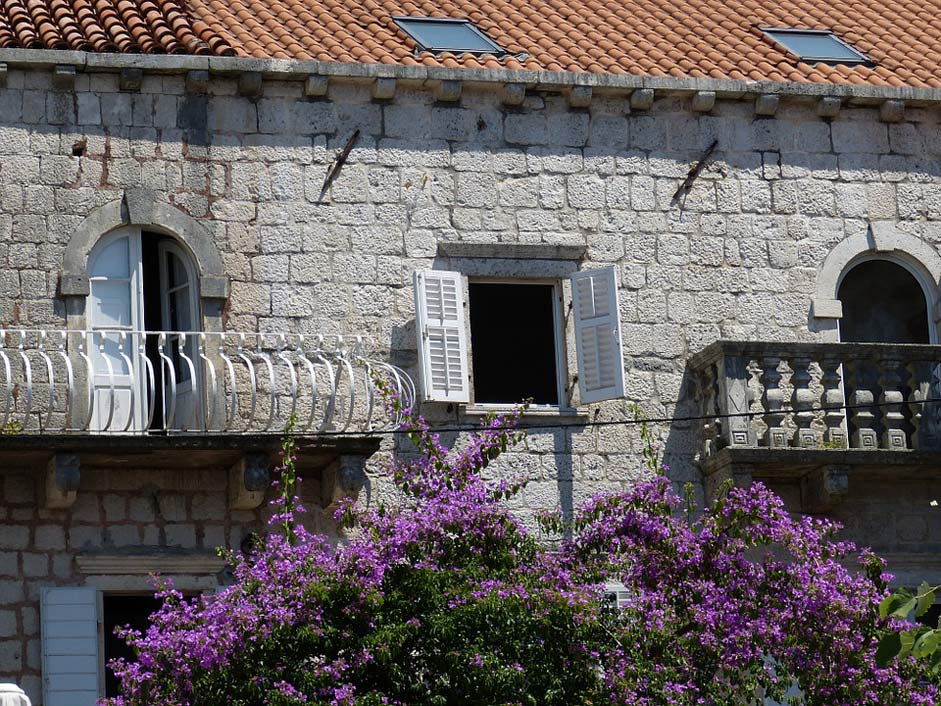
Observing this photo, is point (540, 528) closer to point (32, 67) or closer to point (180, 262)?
point (180, 262)

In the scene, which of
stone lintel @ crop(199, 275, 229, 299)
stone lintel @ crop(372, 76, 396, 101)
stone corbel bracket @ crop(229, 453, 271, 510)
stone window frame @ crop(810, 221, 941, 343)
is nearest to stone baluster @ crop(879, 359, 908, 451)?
stone window frame @ crop(810, 221, 941, 343)

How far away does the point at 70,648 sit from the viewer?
15.5 m

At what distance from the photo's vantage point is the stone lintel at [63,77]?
16688 mm

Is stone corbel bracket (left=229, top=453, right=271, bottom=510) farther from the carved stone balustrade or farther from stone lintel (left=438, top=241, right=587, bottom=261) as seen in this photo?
the carved stone balustrade

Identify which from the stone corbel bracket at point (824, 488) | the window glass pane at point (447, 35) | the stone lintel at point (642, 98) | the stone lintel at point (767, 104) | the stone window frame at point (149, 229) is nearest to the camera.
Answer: the stone window frame at point (149, 229)

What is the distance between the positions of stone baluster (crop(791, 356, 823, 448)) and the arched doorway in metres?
1.44

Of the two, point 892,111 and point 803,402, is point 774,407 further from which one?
point 892,111

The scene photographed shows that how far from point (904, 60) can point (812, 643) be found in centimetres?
689

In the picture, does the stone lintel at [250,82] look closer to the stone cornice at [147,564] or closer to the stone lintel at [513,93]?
the stone lintel at [513,93]

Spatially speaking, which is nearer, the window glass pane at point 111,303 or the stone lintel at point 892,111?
the window glass pane at point 111,303

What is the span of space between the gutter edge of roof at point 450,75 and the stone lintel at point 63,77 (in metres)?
0.04

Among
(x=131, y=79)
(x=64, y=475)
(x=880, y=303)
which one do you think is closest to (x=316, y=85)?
(x=131, y=79)

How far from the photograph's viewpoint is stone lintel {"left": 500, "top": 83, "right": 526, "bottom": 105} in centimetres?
1755

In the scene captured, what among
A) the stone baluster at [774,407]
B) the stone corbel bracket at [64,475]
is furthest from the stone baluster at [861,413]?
the stone corbel bracket at [64,475]
